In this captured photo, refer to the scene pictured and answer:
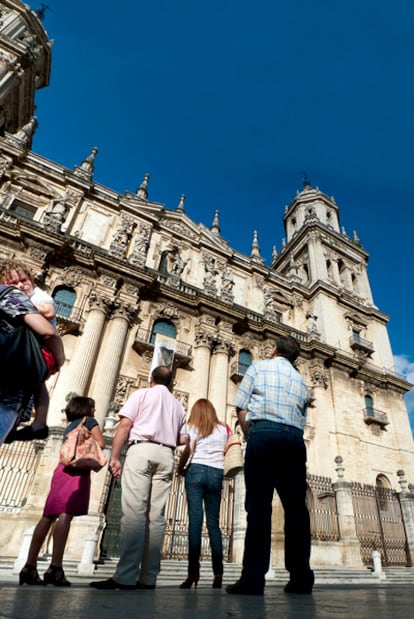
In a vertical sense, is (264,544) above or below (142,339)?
below

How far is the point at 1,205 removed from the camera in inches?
607

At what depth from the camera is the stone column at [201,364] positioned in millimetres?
14887

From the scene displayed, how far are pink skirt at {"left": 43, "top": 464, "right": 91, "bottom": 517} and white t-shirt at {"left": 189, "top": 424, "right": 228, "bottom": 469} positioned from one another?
45.3 inches

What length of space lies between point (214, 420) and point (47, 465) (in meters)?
5.26

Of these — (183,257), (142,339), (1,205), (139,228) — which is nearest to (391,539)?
(142,339)

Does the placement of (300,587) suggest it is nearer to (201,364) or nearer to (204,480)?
(204,480)

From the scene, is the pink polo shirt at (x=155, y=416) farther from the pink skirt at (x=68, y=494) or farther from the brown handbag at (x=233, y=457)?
the brown handbag at (x=233, y=457)

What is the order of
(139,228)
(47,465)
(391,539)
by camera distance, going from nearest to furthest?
(47,465), (391,539), (139,228)

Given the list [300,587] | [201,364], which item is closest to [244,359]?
[201,364]

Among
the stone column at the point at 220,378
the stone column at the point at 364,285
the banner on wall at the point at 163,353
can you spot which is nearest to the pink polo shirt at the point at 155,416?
the banner on wall at the point at 163,353

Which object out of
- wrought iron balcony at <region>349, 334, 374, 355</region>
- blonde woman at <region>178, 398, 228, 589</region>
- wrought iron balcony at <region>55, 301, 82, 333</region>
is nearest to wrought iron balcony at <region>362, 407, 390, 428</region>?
wrought iron balcony at <region>349, 334, 374, 355</region>

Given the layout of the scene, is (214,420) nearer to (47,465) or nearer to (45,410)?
(45,410)

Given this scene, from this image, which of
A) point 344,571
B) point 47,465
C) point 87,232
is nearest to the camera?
point 47,465

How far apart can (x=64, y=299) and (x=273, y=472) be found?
14.0 metres
